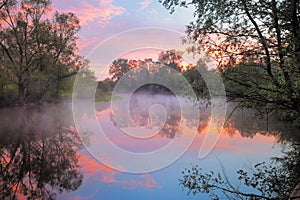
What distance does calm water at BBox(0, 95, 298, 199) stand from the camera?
17.1 ft

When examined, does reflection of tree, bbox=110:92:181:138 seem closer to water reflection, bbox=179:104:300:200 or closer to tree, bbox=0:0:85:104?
water reflection, bbox=179:104:300:200

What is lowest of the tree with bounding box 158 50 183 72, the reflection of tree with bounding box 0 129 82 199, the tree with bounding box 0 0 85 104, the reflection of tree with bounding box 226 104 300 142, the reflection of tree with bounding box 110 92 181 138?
the reflection of tree with bounding box 0 129 82 199

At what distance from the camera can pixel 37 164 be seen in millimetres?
6570

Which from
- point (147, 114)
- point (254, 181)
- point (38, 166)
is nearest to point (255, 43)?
point (254, 181)

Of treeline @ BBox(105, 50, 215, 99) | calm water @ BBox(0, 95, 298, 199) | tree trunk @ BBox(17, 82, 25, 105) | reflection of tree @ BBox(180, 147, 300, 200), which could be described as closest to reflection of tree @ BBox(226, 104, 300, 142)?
calm water @ BBox(0, 95, 298, 199)

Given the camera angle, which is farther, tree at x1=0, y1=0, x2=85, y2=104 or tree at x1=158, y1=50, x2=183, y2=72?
tree at x1=0, y1=0, x2=85, y2=104

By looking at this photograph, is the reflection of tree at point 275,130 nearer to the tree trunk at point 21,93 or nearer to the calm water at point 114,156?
the calm water at point 114,156

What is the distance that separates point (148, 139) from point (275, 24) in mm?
5567

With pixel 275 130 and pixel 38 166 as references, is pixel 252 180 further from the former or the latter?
pixel 275 130

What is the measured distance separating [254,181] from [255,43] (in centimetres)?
279

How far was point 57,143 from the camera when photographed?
28.9ft

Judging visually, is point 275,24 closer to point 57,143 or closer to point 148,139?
point 148,139

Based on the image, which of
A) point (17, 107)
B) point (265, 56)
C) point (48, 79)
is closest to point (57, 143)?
point (265, 56)

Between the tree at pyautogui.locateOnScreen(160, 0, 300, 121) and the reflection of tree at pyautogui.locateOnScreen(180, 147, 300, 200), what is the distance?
1.45 meters
